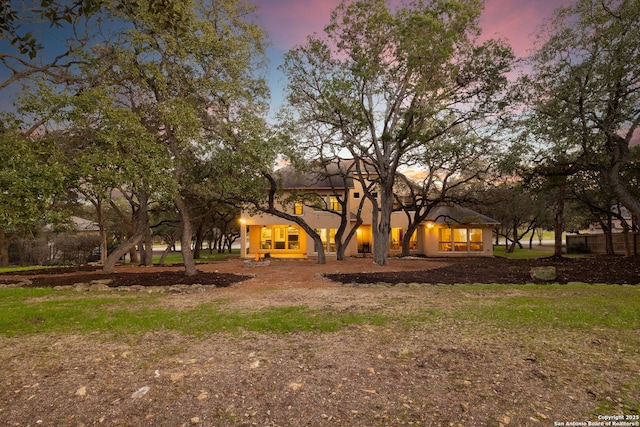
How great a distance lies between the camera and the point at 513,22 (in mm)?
13500

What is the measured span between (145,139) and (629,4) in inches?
755

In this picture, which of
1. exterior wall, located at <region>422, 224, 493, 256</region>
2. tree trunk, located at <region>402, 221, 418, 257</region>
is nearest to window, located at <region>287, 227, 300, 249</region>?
tree trunk, located at <region>402, 221, 418, 257</region>

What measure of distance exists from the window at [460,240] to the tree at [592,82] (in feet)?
45.0

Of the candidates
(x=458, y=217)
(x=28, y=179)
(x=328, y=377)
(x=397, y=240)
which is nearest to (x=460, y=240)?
(x=458, y=217)

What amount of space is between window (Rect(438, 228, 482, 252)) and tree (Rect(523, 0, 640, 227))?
13729 mm

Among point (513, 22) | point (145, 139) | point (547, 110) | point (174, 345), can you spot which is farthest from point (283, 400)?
point (547, 110)

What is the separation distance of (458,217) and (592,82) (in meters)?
15.6

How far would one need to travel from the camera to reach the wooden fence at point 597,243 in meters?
26.0

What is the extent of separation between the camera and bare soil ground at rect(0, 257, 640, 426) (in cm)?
327

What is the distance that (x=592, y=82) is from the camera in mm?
14094

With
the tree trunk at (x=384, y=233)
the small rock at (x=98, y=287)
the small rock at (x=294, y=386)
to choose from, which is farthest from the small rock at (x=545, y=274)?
the small rock at (x=98, y=287)

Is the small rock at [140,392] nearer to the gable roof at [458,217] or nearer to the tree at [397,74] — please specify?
the tree at [397,74]

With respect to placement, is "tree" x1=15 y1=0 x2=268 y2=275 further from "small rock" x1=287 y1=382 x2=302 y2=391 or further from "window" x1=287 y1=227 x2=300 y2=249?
"window" x1=287 y1=227 x2=300 y2=249

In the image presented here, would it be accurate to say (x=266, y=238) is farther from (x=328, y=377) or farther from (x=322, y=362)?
(x=328, y=377)
